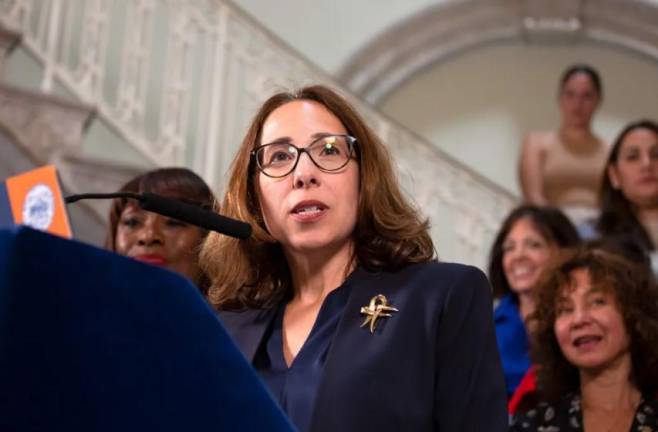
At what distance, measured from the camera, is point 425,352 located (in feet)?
4.86

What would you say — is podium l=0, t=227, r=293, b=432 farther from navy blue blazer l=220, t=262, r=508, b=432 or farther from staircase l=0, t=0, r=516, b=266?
staircase l=0, t=0, r=516, b=266

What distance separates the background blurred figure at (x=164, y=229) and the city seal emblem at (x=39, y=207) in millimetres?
757

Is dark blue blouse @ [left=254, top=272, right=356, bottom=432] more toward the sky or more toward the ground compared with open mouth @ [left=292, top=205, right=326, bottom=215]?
more toward the ground

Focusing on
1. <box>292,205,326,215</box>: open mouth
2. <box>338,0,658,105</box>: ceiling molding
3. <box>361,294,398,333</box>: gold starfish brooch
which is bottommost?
<box>361,294,398,333</box>: gold starfish brooch

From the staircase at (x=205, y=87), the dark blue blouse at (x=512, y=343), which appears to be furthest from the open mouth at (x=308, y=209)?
the staircase at (x=205, y=87)

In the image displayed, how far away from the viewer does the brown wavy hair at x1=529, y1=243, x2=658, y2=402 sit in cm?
230

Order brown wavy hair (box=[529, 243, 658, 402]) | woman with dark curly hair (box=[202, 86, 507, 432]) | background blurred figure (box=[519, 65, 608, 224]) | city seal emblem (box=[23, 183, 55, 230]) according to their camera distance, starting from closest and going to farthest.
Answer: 1. woman with dark curly hair (box=[202, 86, 507, 432])
2. city seal emblem (box=[23, 183, 55, 230])
3. brown wavy hair (box=[529, 243, 658, 402])
4. background blurred figure (box=[519, 65, 608, 224])

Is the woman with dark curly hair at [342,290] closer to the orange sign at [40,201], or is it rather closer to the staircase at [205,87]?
the orange sign at [40,201]

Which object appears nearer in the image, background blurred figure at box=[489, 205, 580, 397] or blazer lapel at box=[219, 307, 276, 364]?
blazer lapel at box=[219, 307, 276, 364]

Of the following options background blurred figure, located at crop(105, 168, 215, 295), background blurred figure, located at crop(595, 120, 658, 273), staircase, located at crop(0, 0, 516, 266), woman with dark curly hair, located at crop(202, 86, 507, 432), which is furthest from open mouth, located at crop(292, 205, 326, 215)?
staircase, located at crop(0, 0, 516, 266)

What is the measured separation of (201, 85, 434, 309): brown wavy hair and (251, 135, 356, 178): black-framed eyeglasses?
0.13ft

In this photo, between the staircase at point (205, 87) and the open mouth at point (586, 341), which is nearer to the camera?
the open mouth at point (586, 341)

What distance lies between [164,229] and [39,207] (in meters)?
0.84

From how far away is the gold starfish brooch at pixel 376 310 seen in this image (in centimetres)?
152
